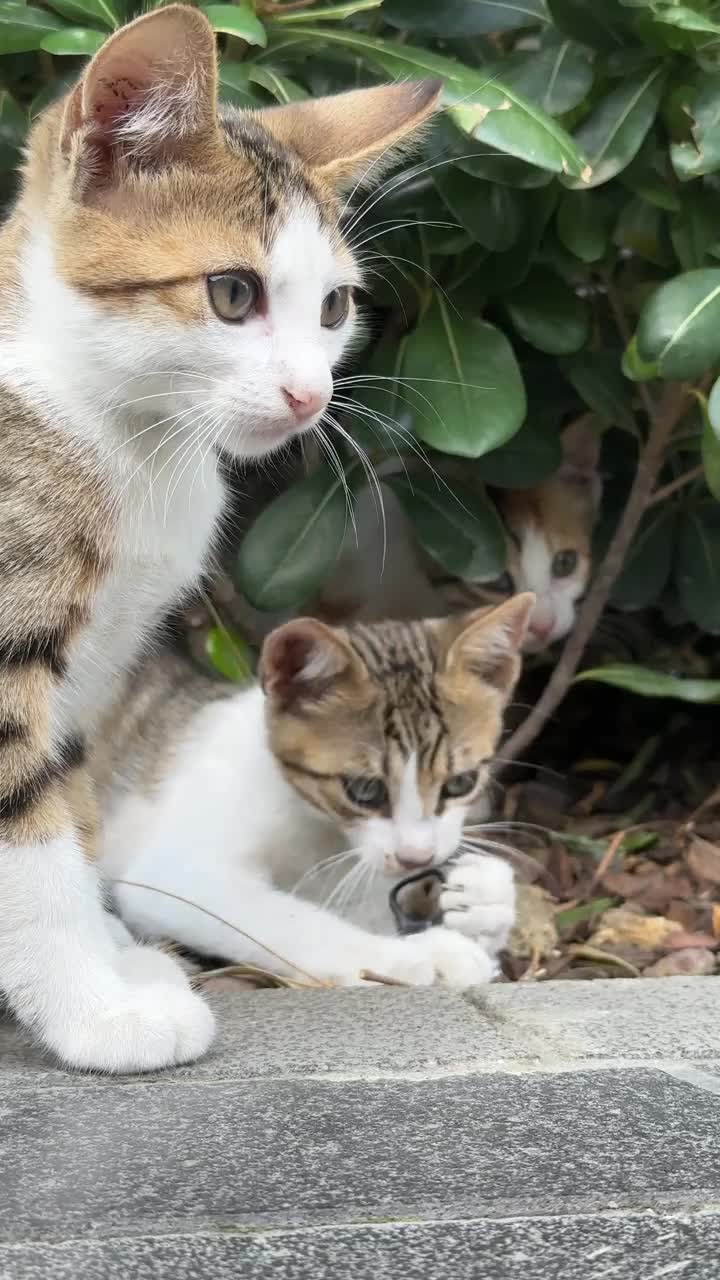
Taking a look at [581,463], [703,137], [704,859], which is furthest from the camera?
[581,463]

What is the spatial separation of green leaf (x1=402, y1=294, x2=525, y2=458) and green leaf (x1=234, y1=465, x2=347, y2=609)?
0.84 feet

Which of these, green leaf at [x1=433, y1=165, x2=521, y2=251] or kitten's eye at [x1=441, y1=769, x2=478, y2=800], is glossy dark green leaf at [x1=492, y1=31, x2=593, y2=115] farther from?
kitten's eye at [x1=441, y1=769, x2=478, y2=800]

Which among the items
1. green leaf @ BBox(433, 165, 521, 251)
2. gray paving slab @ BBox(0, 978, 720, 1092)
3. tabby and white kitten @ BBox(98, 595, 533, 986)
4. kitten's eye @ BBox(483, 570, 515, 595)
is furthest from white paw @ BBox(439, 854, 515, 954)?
green leaf @ BBox(433, 165, 521, 251)

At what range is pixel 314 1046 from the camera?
1324 millimetres

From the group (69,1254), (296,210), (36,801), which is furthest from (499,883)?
(69,1254)

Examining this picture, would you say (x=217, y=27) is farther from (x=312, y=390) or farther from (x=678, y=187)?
(x=678, y=187)

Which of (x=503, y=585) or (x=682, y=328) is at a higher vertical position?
(x=682, y=328)

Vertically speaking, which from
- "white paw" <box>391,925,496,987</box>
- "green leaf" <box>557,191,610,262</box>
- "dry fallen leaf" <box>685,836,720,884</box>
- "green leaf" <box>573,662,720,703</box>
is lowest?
"dry fallen leaf" <box>685,836,720,884</box>

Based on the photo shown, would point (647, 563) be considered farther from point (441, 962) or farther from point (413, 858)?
point (441, 962)

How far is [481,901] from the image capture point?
2008 mm

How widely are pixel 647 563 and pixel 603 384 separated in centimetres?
49

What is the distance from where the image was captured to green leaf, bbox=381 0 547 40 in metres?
2.02

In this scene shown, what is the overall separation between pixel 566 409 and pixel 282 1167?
6.05 ft

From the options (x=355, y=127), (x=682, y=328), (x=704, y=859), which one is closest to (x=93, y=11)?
(x=355, y=127)
